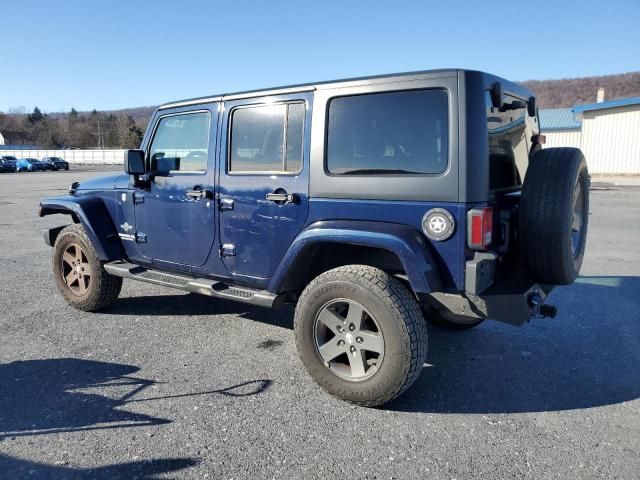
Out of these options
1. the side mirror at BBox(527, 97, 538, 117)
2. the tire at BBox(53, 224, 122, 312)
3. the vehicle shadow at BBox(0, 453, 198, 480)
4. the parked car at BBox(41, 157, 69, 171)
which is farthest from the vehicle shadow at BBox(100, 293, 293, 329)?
the parked car at BBox(41, 157, 69, 171)

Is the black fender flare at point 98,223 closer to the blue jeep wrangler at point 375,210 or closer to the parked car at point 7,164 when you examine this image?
the blue jeep wrangler at point 375,210

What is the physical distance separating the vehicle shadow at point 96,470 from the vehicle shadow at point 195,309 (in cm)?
220

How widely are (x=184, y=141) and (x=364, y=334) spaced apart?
7.95 feet

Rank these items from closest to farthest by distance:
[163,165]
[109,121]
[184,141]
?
1. [184,141]
2. [163,165]
3. [109,121]

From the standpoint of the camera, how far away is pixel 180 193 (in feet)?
14.1

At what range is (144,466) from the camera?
8.63ft

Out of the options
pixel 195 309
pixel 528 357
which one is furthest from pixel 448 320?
pixel 195 309

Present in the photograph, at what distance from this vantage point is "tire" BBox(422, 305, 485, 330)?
4.43m

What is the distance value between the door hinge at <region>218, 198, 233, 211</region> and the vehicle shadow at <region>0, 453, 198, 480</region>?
1.93 metres

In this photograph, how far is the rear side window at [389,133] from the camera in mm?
3061

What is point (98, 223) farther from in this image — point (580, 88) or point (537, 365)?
point (580, 88)

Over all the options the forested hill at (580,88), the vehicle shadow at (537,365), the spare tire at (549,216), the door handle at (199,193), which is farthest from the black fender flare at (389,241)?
the forested hill at (580,88)

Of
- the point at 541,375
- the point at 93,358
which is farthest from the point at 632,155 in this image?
the point at 93,358

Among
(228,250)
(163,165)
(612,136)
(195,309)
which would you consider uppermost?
(612,136)
